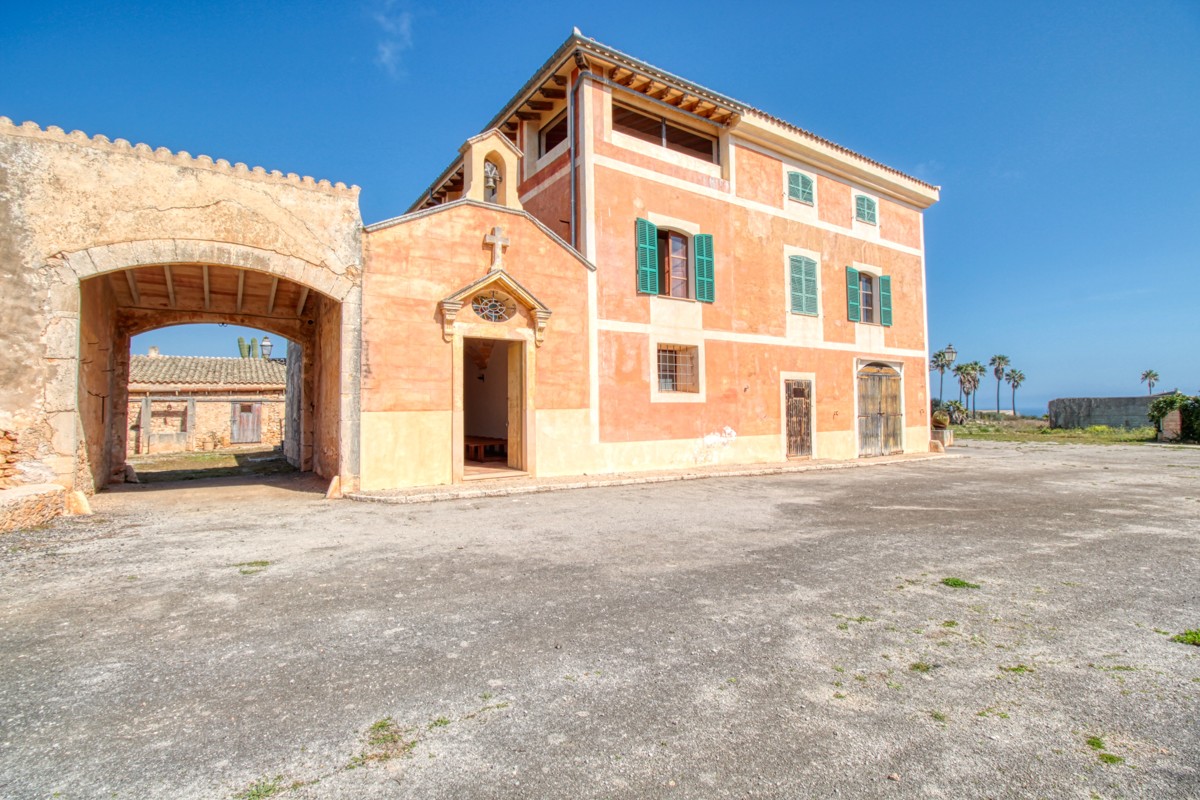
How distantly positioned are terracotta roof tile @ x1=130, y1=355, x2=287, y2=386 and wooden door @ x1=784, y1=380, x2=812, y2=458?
19.8m

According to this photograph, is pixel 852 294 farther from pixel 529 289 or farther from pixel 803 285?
pixel 529 289

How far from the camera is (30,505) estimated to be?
21.9 feet

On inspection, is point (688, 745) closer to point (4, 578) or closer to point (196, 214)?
point (4, 578)

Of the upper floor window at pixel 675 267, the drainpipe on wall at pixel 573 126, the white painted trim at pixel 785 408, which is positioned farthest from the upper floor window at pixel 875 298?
the drainpipe on wall at pixel 573 126

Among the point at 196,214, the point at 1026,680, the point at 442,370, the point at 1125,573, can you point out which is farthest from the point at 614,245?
the point at 1026,680

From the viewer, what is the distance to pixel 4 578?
471 centimetres

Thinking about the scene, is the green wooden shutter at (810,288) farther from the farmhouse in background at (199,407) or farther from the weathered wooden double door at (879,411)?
the farmhouse in background at (199,407)

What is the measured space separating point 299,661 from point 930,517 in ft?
24.6

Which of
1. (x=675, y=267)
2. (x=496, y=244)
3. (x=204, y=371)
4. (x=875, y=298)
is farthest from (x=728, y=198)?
(x=204, y=371)

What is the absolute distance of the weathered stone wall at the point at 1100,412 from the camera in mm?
34531

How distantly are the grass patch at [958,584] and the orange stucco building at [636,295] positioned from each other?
7818 mm

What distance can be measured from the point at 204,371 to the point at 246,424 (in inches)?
146

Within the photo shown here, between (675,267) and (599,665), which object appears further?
(675,267)

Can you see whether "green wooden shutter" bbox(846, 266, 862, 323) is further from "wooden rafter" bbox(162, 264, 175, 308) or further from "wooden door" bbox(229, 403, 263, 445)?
"wooden door" bbox(229, 403, 263, 445)
